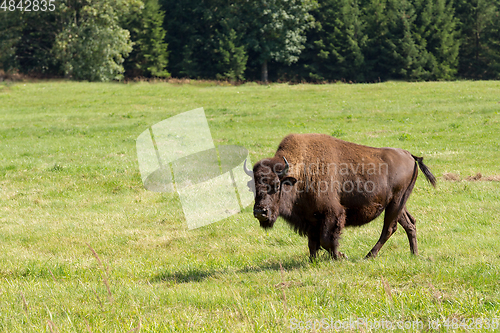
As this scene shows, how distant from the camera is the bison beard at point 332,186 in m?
7.09

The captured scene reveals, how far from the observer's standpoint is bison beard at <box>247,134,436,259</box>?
7090 mm

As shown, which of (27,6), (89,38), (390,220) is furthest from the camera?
(89,38)

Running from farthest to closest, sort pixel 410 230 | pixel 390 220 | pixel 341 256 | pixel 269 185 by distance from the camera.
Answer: pixel 410 230 → pixel 390 220 → pixel 341 256 → pixel 269 185

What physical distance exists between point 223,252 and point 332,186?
2462 millimetres

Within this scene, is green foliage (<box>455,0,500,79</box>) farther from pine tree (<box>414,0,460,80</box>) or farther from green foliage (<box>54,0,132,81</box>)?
green foliage (<box>54,0,132,81</box>)

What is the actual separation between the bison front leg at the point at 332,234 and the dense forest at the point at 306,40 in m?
47.6

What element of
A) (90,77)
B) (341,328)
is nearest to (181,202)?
(341,328)

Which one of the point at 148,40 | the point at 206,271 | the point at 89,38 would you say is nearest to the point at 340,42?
the point at 148,40

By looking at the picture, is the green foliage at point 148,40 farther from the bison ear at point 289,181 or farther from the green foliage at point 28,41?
the bison ear at point 289,181

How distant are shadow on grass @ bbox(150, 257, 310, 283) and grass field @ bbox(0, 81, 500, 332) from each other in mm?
31

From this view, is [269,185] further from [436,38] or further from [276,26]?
[436,38]

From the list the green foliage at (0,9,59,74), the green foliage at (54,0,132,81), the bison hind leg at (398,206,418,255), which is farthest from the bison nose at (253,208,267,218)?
the green foliage at (0,9,59,74)

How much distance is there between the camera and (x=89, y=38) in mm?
46125

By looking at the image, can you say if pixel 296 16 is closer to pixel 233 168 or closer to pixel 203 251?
pixel 233 168
